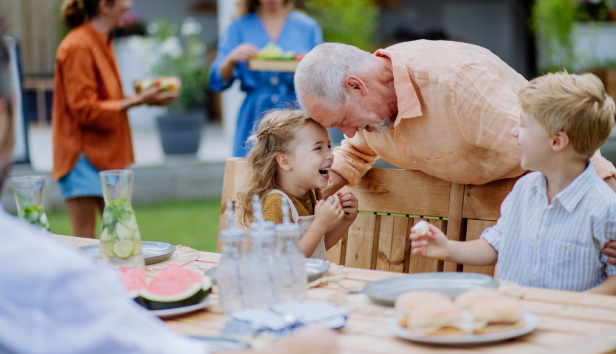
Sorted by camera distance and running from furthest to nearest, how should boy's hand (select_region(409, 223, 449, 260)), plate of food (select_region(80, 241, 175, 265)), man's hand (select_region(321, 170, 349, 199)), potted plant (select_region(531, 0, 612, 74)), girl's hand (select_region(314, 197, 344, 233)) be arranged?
1. potted plant (select_region(531, 0, 612, 74))
2. man's hand (select_region(321, 170, 349, 199))
3. girl's hand (select_region(314, 197, 344, 233))
4. plate of food (select_region(80, 241, 175, 265))
5. boy's hand (select_region(409, 223, 449, 260))

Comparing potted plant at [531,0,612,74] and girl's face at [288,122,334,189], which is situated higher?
potted plant at [531,0,612,74]

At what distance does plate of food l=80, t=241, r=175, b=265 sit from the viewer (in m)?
1.86

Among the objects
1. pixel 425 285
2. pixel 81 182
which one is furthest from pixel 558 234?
pixel 81 182

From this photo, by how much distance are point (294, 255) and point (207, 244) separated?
3709 millimetres

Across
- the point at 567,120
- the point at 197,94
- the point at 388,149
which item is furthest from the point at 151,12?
the point at 567,120

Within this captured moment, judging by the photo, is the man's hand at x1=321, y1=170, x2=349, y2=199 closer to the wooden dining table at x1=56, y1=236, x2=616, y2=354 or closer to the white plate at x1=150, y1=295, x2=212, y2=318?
the wooden dining table at x1=56, y1=236, x2=616, y2=354

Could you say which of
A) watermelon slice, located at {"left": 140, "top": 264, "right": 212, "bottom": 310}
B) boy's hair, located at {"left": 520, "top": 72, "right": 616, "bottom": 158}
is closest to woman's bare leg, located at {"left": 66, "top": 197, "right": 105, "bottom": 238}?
watermelon slice, located at {"left": 140, "top": 264, "right": 212, "bottom": 310}

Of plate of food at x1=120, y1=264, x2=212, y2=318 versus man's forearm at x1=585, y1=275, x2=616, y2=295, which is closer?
plate of food at x1=120, y1=264, x2=212, y2=318

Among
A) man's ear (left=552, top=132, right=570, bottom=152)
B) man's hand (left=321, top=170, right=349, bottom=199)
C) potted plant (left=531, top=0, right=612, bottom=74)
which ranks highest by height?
potted plant (left=531, top=0, right=612, bottom=74)

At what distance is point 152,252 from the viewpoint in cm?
194

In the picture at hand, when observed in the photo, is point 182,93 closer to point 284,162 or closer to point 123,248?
point 284,162

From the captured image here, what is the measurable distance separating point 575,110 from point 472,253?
1.54 ft

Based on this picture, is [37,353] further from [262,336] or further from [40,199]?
[40,199]

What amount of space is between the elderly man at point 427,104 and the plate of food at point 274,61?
1.33 meters
